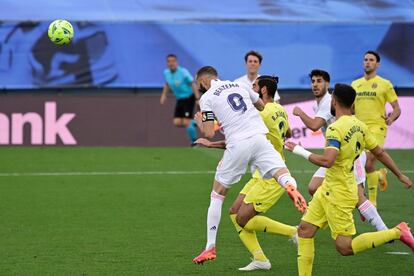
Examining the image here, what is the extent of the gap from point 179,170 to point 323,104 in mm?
8252

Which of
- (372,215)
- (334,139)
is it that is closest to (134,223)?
(372,215)

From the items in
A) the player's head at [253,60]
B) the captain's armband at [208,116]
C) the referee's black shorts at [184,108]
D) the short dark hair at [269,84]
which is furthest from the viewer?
the referee's black shorts at [184,108]

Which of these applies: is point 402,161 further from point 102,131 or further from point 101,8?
point 101,8

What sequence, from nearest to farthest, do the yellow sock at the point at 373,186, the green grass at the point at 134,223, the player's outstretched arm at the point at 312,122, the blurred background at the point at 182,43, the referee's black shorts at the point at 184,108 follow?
the green grass at the point at 134,223 < the player's outstretched arm at the point at 312,122 < the yellow sock at the point at 373,186 < the referee's black shorts at the point at 184,108 < the blurred background at the point at 182,43

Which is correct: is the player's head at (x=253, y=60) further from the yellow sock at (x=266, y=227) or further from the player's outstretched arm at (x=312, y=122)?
the yellow sock at (x=266, y=227)

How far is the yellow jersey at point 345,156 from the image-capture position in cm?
860

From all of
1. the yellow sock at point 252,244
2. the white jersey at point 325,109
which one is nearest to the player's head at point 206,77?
the yellow sock at point 252,244

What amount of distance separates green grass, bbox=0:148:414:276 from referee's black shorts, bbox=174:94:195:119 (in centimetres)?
234

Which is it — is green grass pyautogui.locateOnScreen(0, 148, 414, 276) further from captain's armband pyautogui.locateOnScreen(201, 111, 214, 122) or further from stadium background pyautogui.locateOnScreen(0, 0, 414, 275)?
captain's armband pyautogui.locateOnScreen(201, 111, 214, 122)

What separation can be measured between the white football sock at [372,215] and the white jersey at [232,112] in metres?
1.54

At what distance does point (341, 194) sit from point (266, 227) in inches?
66.3

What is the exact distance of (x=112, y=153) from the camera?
22.5 metres

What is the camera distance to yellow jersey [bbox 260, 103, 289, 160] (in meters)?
10.5

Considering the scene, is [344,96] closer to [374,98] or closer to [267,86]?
[267,86]
